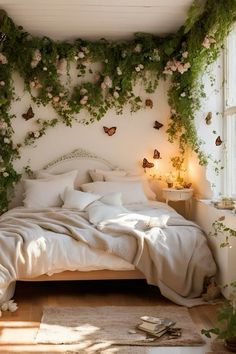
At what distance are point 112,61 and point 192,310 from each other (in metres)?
3.02

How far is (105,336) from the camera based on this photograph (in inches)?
120

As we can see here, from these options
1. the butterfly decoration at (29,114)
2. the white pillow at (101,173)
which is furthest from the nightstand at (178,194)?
the butterfly decoration at (29,114)

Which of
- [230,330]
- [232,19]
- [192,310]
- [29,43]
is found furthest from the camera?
[29,43]

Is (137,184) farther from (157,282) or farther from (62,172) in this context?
(157,282)

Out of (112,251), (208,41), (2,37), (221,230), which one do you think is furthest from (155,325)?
(2,37)

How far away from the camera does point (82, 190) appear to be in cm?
513

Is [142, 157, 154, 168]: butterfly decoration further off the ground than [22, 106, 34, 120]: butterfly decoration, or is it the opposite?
[22, 106, 34, 120]: butterfly decoration

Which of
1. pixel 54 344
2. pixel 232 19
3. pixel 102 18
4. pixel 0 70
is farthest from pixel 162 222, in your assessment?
pixel 0 70

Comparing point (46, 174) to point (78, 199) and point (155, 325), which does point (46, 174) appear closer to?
point (78, 199)

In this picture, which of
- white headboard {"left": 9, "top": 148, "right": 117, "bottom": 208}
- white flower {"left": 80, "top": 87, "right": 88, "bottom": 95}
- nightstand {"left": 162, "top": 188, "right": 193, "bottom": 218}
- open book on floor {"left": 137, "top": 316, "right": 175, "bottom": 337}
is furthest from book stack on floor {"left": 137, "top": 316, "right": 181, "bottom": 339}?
white flower {"left": 80, "top": 87, "right": 88, "bottom": 95}

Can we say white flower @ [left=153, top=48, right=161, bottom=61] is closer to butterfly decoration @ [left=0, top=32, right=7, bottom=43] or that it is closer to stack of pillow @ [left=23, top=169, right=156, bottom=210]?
stack of pillow @ [left=23, top=169, right=156, bottom=210]

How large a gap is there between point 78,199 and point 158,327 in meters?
1.87

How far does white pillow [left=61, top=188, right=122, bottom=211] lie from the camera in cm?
457

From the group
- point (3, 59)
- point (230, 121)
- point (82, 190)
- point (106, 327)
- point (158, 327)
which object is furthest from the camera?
point (82, 190)
